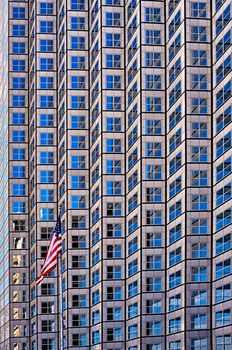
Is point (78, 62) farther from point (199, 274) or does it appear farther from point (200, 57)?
point (199, 274)

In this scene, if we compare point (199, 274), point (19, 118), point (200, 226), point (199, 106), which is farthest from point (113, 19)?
point (19, 118)

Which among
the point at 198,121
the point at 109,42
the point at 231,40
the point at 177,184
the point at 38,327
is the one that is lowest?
the point at 38,327

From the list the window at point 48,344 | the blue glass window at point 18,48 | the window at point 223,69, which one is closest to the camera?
the window at point 223,69

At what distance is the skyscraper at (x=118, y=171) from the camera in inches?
4144

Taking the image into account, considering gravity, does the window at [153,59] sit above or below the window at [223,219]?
above

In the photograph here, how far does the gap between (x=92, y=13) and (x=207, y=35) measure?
36.7m

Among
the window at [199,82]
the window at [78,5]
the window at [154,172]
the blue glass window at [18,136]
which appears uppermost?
the window at [78,5]

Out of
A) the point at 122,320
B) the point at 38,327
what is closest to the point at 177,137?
the point at 122,320

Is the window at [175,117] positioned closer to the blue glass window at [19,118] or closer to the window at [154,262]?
the window at [154,262]

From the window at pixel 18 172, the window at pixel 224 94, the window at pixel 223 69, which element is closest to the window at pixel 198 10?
the window at pixel 223 69

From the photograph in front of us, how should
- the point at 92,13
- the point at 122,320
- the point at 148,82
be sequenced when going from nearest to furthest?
the point at 148,82
the point at 122,320
the point at 92,13

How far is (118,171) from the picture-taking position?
5113 inches

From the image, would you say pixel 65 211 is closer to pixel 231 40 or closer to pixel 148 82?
pixel 148 82

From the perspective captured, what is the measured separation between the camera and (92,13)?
13975 centimetres
